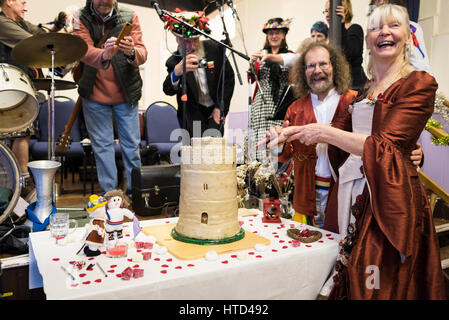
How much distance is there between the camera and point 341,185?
4.71ft

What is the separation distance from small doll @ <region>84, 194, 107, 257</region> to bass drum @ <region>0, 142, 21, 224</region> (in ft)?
4.79

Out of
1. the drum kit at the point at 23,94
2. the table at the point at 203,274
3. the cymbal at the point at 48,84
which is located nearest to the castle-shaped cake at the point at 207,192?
the table at the point at 203,274

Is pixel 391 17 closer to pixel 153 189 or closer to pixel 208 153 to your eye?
pixel 208 153

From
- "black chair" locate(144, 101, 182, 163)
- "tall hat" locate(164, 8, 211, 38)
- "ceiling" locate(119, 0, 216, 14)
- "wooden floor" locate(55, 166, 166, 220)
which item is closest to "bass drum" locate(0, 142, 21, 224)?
"wooden floor" locate(55, 166, 166, 220)

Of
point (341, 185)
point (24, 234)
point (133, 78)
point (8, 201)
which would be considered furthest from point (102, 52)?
point (341, 185)

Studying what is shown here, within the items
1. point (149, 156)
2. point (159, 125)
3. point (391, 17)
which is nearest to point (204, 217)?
point (391, 17)

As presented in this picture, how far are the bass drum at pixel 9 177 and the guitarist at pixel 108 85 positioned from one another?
63 centimetres

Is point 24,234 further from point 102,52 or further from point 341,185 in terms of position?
point 341,185

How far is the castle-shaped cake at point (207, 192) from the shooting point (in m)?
1.12

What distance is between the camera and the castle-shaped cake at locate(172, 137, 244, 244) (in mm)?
1124

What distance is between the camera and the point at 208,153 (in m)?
1.12

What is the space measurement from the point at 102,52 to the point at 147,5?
4807 millimetres

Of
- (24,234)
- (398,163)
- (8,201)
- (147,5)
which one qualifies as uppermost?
(147,5)
